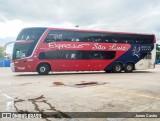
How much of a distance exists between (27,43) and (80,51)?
14.8 feet

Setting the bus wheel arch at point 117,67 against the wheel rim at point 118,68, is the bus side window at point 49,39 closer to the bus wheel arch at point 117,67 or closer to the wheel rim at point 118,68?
the bus wheel arch at point 117,67

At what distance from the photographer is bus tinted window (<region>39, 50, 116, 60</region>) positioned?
19.5m

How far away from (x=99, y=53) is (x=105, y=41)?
1223 mm

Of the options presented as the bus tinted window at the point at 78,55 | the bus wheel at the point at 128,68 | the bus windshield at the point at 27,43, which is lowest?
the bus wheel at the point at 128,68

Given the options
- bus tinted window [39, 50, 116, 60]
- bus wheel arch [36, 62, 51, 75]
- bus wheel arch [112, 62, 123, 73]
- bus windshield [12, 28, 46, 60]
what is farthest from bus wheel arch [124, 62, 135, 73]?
bus windshield [12, 28, 46, 60]

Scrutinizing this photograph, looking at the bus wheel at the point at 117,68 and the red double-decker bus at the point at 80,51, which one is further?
the bus wheel at the point at 117,68

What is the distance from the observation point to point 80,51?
2052cm

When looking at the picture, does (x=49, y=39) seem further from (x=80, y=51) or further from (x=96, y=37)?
(x=96, y=37)

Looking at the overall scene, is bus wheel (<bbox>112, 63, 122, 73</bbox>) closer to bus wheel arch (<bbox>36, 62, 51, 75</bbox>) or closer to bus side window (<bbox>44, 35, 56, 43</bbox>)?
bus wheel arch (<bbox>36, 62, 51, 75</bbox>)

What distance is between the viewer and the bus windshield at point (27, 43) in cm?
1859

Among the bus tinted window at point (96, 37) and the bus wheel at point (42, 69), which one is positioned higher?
the bus tinted window at point (96, 37)

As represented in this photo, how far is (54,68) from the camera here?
19828mm

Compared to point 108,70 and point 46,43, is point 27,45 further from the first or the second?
point 108,70

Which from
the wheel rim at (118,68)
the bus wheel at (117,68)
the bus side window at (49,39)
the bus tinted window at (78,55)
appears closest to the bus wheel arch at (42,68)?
the bus tinted window at (78,55)
